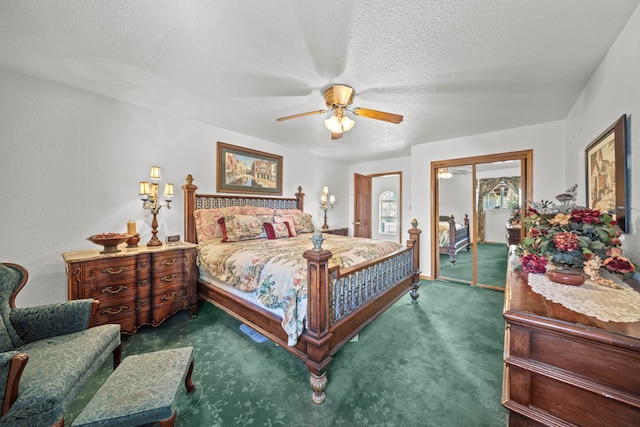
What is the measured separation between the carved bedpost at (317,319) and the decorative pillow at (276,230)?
6.01 ft

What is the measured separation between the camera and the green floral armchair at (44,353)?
3.22 ft

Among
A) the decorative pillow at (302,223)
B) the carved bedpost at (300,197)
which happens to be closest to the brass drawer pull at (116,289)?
the decorative pillow at (302,223)

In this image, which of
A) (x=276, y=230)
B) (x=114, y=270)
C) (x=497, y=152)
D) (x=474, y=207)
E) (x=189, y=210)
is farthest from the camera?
(x=474, y=207)

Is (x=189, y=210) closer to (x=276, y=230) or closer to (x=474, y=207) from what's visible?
(x=276, y=230)

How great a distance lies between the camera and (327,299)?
5.59 feet

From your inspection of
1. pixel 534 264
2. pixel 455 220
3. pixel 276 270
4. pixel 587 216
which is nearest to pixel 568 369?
pixel 534 264

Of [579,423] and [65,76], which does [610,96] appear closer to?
[579,423]

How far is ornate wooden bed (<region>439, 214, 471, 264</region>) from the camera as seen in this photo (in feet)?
14.4

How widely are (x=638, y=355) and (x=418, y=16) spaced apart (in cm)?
193

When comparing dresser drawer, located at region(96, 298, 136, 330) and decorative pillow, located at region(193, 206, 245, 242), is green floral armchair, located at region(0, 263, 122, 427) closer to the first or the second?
dresser drawer, located at region(96, 298, 136, 330)

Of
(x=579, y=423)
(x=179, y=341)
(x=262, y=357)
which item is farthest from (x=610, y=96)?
(x=179, y=341)

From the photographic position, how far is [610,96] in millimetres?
1818

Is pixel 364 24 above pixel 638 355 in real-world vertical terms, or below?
above

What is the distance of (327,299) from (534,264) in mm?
1305
